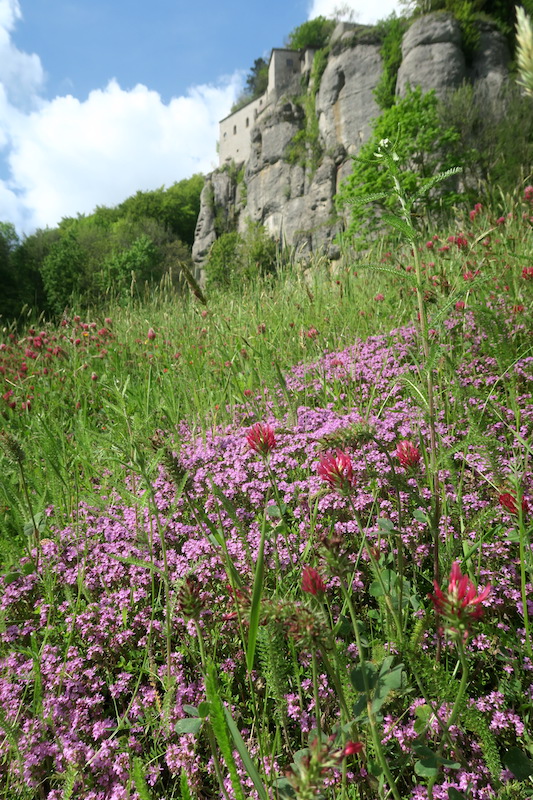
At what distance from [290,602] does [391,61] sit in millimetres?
45237

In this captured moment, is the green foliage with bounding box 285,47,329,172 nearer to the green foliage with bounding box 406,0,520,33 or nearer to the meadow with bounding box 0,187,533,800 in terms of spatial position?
the green foliage with bounding box 406,0,520,33

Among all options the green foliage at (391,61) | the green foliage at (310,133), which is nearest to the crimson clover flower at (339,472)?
the green foliage at (391,61)

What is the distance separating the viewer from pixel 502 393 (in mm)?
2580

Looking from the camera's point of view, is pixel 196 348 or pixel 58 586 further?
pixel 196 348

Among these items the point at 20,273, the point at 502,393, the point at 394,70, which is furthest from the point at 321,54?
the point at 502,393

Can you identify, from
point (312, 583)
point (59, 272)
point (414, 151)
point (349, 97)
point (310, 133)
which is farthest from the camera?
point (310, 133)

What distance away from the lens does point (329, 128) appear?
43.0 meters

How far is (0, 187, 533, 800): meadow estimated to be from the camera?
3.22 ft

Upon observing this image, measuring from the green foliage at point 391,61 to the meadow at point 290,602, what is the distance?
39877 millimetres

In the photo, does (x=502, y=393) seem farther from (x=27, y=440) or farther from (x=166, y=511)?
(x=27, y=440)

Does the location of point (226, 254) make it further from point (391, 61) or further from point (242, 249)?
point (391, 61)

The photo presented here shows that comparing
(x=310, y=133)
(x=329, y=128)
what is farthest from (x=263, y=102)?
(x=329, y=128)

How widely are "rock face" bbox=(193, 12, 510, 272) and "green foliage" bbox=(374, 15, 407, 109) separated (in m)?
1.04

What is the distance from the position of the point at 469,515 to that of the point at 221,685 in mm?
1124
